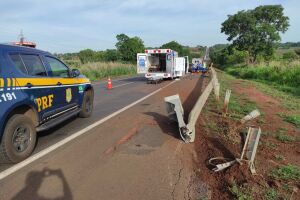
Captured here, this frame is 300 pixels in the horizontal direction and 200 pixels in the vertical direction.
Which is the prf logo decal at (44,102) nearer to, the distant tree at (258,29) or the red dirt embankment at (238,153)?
the red dirt embankment at (238,153)

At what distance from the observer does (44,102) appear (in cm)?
612

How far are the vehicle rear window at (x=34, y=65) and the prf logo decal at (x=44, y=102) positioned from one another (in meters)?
0.51

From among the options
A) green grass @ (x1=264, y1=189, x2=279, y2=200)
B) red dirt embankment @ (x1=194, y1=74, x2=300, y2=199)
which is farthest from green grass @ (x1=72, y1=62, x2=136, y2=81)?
green grass @ (x1=264, y1=189, x2=279, y2=200)

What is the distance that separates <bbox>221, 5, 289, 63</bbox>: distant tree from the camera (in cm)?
5778

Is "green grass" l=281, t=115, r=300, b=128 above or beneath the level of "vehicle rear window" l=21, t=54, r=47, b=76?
beneath

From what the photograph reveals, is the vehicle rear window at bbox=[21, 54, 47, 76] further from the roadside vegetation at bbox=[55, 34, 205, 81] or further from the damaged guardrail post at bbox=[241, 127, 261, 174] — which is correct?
the roadside vegetation at bbox=[55, 34, 205, 81]

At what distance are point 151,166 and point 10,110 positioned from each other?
2596 millimetres

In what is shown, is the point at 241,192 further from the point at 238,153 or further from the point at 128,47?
the point at 128,47

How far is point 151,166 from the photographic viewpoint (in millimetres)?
5008

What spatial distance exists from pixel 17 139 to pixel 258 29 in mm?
59557

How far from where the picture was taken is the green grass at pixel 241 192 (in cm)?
379

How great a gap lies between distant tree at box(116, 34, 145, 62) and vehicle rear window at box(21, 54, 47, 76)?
166ft

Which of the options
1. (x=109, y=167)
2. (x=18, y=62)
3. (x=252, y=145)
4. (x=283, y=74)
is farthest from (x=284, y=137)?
(x=283, y=74)

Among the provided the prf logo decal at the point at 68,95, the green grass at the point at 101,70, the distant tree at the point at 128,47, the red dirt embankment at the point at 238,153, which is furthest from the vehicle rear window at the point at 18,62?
the distant tree at the point at 128,47
